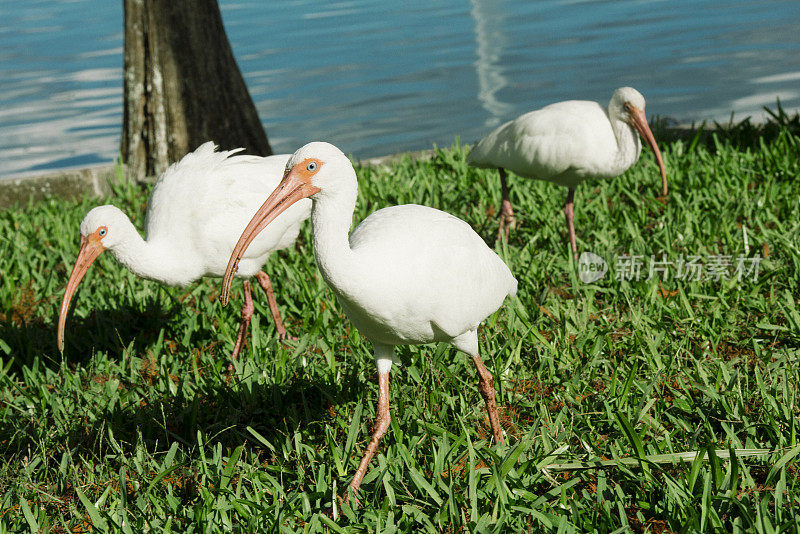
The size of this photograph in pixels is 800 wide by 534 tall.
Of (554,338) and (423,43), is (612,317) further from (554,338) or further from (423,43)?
(423,43)

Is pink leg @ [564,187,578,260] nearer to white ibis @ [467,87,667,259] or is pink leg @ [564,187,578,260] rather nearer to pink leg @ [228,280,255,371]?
white ibis @ [467,87,667,259]

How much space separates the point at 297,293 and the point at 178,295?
802 mm

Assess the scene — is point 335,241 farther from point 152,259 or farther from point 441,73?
point 441,73

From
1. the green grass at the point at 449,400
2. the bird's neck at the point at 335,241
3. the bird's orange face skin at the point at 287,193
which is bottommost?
the green grass at the point at 449,400

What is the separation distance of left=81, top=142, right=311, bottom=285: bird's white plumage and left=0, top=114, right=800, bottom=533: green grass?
0.46 meters

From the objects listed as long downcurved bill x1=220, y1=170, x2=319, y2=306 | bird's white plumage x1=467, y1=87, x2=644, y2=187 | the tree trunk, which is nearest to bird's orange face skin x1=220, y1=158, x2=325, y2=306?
long downcurved bill x1=220, y1=170, x2=319, y2=306

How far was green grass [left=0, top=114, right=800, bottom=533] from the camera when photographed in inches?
114

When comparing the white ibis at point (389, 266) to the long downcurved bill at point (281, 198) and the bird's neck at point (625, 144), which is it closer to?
the long downcurved bill at point (281, 198)

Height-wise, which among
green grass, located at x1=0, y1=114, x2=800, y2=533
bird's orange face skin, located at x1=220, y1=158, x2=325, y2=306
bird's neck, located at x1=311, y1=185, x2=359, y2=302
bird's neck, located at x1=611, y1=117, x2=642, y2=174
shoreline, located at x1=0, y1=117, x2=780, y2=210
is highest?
bird's orange face skin, located at x1=220, y1=158, x2=325, y2=306

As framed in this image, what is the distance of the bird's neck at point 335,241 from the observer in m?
2.69

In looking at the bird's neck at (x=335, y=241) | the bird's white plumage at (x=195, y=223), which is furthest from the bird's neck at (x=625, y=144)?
the bird's neck at (x=335, y=241)

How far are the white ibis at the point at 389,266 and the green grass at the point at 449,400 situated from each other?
0.31 meters

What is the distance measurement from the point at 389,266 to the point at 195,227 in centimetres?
167

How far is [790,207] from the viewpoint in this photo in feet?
17.0
